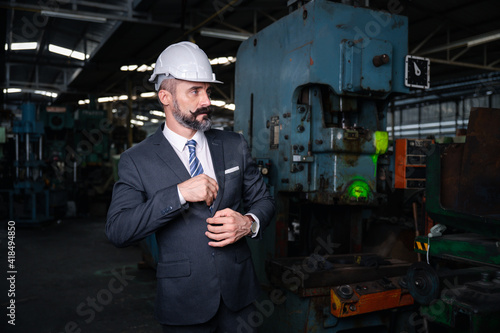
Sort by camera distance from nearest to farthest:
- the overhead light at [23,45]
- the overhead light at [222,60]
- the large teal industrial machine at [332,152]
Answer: the large teal industrial machine at [332,152] → the overhead light at [222,60] → the overhead light at [23,45]

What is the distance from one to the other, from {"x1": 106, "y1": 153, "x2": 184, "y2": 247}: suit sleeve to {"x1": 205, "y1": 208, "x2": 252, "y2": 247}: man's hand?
0.41ft

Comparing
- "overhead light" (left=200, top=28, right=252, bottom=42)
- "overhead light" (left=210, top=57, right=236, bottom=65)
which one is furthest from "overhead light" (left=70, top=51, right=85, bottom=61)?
"overhead light" (left=200, top=28, right=252, bottom=42)

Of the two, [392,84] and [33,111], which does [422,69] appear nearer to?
[392,84]

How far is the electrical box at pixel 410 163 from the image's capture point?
217cm

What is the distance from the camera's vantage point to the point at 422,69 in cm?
223

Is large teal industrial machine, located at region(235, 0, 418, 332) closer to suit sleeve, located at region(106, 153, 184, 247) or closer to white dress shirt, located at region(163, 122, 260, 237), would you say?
white dress shirt, located at region(163, 122, 260, 237)

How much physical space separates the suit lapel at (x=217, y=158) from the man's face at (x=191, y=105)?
9cm

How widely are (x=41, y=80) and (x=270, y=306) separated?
43.4ft

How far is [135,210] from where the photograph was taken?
1.19 metres

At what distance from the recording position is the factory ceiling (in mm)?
5766

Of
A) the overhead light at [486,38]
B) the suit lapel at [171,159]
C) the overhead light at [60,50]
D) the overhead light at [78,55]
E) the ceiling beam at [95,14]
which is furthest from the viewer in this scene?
the overhead light at [78,55]

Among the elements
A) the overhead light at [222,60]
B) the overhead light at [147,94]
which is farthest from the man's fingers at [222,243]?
the overhead light at [147,94]

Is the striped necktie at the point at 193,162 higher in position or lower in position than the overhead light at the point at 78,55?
lower

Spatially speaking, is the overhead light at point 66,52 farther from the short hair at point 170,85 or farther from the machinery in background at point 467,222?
the machinery in background at point 467,222
